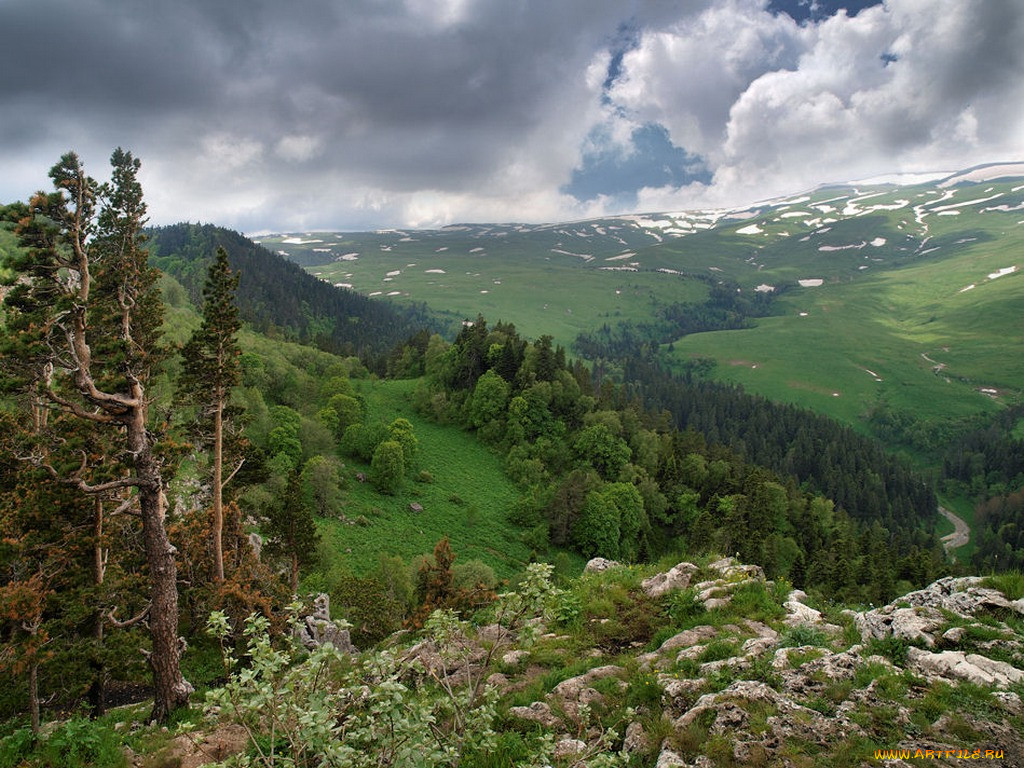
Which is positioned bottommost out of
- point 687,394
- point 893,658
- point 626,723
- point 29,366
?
point 687,394

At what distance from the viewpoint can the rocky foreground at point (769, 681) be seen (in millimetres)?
7918

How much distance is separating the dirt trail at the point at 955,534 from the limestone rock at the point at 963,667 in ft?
529

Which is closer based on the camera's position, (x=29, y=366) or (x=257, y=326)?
(x=29, y=366)

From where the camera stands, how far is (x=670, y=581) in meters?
17.1

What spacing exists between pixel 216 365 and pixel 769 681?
2423 centimetres

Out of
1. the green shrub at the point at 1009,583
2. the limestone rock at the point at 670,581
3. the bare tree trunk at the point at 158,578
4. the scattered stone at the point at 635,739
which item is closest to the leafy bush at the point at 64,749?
the bare tree trunk at the point at 158,578

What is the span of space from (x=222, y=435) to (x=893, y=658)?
26.3 meters

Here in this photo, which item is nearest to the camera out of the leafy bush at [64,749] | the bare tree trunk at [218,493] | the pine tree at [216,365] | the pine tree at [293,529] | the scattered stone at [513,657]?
the leafy bush at [64,749]

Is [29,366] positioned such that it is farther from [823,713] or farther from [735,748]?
[823,713]

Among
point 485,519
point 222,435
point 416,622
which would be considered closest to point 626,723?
point 416,622

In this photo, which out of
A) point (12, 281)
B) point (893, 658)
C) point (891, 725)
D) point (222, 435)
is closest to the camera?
point (891, 725)

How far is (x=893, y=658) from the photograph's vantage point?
33.1 ft

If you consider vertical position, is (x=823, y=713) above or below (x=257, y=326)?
below

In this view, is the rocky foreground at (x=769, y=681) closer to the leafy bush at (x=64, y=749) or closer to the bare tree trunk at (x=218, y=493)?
the leafy bush at (x=64, y=749)
